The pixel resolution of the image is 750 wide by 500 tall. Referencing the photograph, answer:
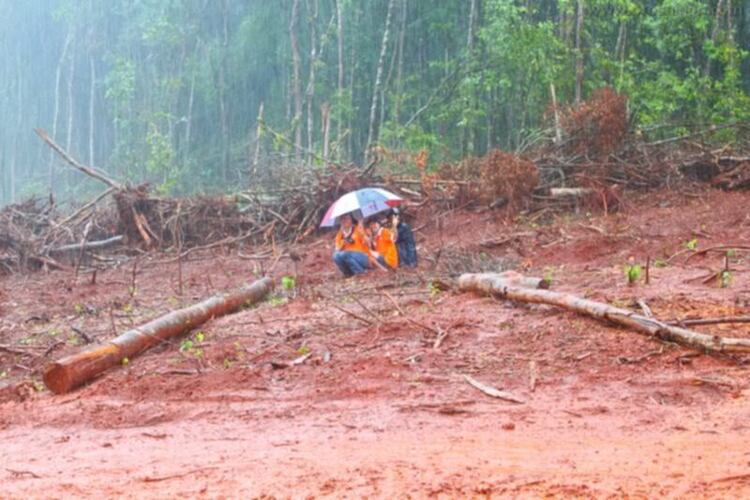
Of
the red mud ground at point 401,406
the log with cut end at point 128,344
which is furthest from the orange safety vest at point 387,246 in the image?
the log with cut end at point 128,344

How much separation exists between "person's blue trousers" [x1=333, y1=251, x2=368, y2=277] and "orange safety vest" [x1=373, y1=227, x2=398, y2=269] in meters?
0.22

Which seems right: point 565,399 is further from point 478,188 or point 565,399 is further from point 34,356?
point 478,188

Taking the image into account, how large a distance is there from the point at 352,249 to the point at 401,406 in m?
5.55

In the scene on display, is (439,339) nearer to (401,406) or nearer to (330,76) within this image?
(401,406)

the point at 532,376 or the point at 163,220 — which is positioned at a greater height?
the point at 532,376

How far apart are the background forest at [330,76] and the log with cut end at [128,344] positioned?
755 centimetres

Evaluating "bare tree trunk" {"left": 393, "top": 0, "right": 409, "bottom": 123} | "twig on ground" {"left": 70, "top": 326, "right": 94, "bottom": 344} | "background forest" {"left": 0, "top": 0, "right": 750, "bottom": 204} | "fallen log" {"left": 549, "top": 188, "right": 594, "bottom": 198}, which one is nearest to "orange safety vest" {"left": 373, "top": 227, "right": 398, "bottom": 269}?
"twig on ground" {"left": 70, "top": 326, "right": 94, "bottom": 344}

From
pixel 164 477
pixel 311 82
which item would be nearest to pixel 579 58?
pixel 311 82

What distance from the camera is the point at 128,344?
6484mm

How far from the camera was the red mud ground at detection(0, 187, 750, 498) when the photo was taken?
3.50m

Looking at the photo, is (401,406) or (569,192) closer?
(401,406)

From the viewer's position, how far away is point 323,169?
1561cm

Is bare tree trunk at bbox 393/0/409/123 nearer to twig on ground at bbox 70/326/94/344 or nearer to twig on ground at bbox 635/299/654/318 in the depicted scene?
twig on ground at bbox 70/326/94/344

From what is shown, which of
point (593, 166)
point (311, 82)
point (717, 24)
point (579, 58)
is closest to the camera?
point (593, 166)
